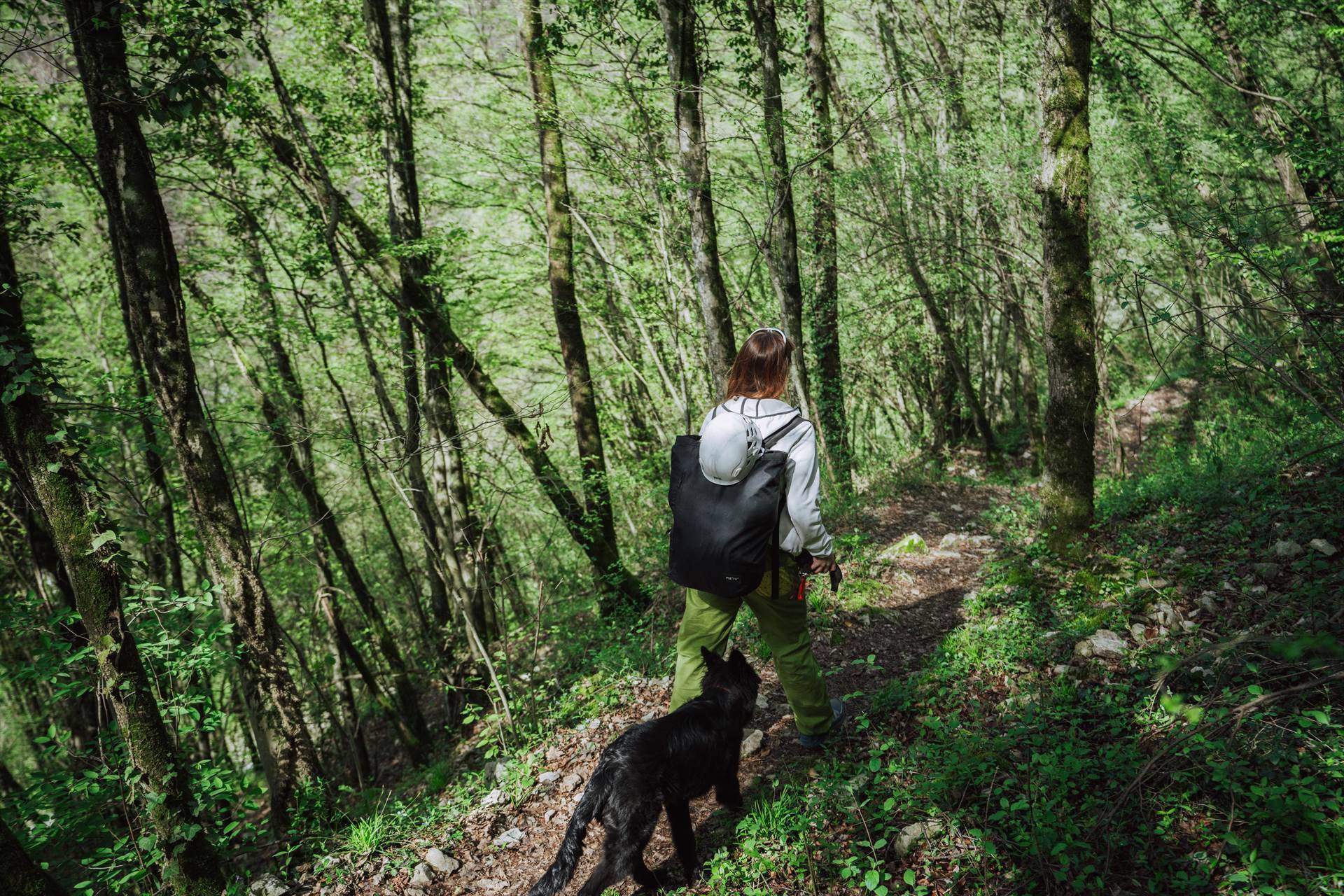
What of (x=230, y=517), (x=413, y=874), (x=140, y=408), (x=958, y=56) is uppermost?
(x=958, y=56)

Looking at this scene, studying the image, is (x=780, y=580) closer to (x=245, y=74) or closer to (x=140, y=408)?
(x=140, y=408)

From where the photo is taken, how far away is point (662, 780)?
2980 millimetres

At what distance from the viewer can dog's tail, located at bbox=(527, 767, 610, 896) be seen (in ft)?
9.28

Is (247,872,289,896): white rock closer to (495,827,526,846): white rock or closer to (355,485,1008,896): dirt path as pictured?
(355,485,1008,896): dirt path

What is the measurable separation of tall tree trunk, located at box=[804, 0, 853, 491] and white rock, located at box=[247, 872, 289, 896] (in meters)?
7.18

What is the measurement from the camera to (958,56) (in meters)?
12.6

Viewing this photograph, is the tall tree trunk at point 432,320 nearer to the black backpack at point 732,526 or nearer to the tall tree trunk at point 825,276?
the tall tree trunk at point 825,276

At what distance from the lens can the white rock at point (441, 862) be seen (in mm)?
3896

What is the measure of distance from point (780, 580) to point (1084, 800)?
5.06 ft

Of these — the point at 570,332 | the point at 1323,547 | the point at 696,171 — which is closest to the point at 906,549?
the point at 1323,547

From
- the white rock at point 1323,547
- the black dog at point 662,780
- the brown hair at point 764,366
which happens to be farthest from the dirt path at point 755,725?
the white rock at point 1323,547

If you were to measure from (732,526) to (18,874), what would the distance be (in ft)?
11.6

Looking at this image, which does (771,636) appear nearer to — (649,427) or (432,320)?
(432,320)

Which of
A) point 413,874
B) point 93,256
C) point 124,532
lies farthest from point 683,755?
point 93,256
